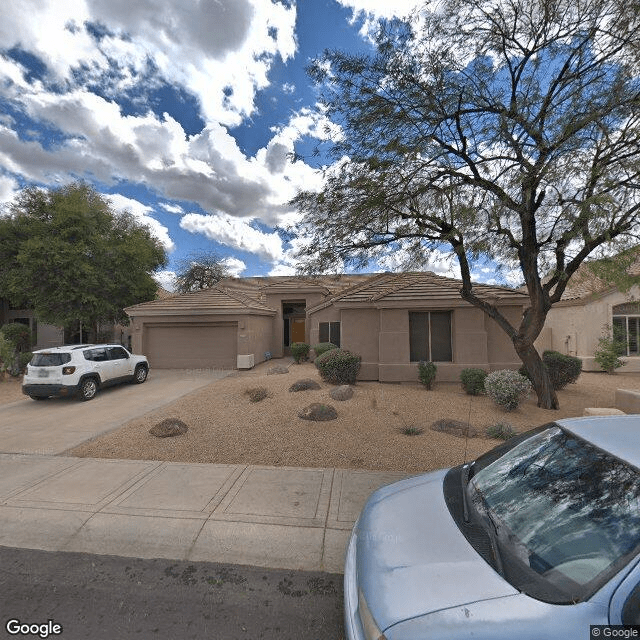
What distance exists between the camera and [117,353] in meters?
11.9

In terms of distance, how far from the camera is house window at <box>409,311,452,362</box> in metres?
11.4

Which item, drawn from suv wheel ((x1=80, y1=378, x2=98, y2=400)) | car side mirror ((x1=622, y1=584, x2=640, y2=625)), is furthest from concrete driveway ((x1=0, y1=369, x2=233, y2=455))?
car side mirror ((x1=622, y1=584, x2=640, y2=625))

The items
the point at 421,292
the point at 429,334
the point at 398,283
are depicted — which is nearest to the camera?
the point at 421,292

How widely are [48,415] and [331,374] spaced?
7344 millimetres

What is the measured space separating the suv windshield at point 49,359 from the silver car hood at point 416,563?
34.5 feet

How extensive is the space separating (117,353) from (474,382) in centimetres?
1151

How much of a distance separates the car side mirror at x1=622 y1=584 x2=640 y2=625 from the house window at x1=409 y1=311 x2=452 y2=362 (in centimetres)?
1012

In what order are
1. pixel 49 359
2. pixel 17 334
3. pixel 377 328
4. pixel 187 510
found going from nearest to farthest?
pixel 187 510, pixel 49 359, pixel 377 328, pixel 17 334

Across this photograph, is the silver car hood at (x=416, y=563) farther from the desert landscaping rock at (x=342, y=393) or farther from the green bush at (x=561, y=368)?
the green bush at (x=561, y=368)

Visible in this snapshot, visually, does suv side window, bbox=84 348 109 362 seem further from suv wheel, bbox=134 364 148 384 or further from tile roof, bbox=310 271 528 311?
tile roof, bbox=310 271 528 311

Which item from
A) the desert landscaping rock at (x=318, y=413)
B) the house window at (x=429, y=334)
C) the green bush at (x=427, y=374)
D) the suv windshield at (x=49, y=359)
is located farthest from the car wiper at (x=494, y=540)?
the suv windshield at (x=49, y=359)

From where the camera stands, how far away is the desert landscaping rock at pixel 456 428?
6466 mm

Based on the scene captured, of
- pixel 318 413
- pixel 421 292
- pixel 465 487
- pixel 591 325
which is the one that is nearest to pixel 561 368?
pixel 421 292

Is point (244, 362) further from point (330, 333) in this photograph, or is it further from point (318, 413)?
point (318, 413)
